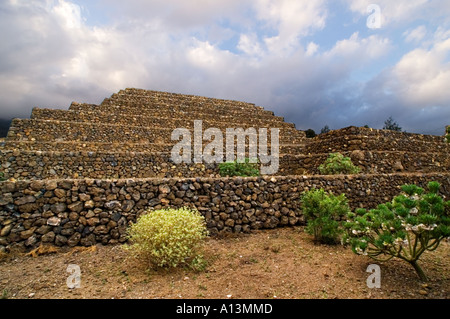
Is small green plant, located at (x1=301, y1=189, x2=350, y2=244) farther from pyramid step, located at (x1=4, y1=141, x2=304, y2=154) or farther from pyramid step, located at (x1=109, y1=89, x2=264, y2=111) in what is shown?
pyramid step, located at (x1=109, y1=89, x2=264, y2=111)

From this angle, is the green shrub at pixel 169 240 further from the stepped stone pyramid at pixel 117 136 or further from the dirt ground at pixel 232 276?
the stepped stone pyramid at pixel 117 136

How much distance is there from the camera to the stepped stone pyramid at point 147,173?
498 cm

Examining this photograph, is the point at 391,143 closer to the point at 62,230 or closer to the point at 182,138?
the point at 182,138

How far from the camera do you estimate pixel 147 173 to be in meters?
10.5

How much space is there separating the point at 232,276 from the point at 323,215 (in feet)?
8.75

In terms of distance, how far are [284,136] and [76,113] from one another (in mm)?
13095

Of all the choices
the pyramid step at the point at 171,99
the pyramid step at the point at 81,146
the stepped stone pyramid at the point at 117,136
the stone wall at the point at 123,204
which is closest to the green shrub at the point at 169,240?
the stone wall at the point at 123,204

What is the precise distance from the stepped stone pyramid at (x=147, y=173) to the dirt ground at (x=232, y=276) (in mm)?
678

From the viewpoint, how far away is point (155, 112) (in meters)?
16.2

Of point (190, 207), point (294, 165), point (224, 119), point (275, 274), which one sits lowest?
point (275, 274)

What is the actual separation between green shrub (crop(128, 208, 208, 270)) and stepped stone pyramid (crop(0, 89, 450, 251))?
1.17 m

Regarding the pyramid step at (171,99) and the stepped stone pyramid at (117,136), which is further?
the pyramid step at (171,99)

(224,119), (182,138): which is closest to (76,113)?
(182,138)

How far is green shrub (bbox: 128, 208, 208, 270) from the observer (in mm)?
4074
